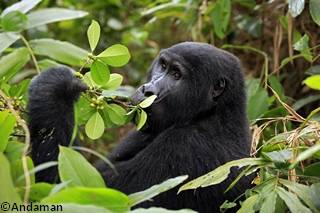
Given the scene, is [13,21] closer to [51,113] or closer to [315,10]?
[51,113]

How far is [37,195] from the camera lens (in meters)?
2.08

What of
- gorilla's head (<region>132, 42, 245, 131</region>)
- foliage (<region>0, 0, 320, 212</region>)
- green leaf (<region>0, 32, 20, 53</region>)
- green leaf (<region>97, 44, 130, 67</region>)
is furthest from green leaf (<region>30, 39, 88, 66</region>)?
green leaf (<region>97, 44, 130, 67</region>)

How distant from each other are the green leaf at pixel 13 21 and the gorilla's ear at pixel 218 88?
1.03 m

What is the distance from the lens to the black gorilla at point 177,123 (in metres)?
3.19

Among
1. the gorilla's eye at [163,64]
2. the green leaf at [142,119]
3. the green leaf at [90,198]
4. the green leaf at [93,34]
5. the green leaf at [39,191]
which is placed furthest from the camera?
the gorilla's eye at [163,64]

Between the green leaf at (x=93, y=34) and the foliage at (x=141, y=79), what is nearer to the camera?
the foliage at (x=141, y=79)

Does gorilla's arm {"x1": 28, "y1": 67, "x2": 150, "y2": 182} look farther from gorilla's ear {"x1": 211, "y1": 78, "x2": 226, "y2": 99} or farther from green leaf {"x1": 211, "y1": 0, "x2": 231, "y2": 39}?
green leaf {"x1": 211, "y1": 0, "x2": 231, "y2": 39}

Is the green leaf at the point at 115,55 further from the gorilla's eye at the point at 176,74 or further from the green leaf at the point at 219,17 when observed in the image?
the green leaf at the point at 219,17

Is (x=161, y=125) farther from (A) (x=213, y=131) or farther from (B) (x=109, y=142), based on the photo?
(B) (x=109, y=142)

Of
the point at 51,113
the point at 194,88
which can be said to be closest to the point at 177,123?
the point at 194,88

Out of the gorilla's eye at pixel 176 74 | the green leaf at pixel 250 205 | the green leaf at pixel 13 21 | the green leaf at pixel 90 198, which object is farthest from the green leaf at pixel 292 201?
the green leaf at pixel 13 21

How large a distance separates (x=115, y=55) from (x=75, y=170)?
82 cm

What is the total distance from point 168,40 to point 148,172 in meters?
3.22

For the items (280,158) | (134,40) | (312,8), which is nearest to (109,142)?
(134,40)
